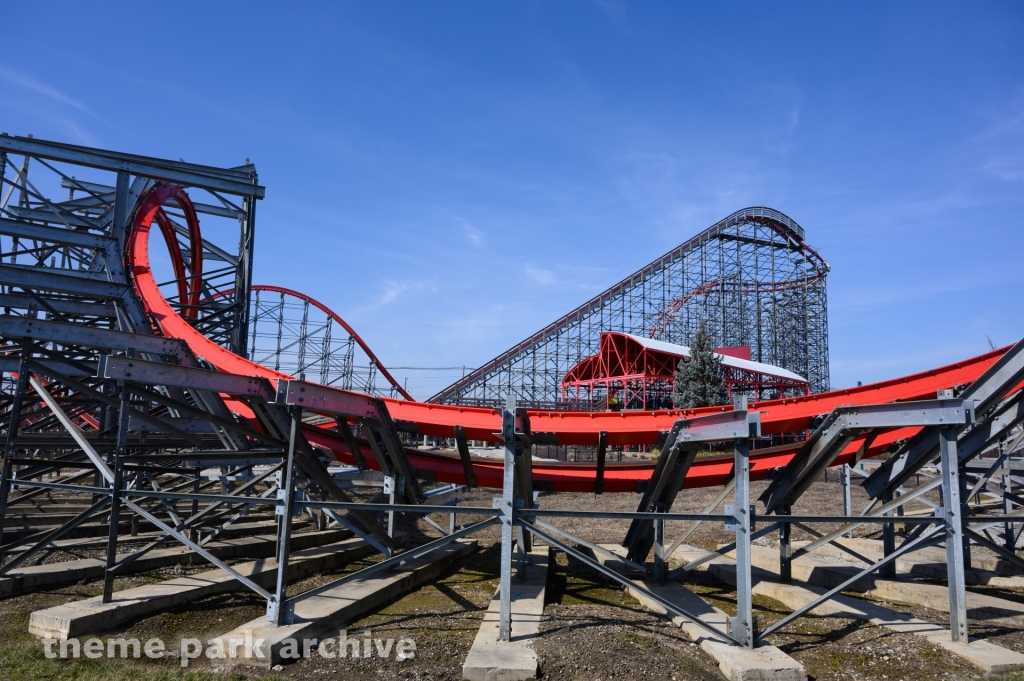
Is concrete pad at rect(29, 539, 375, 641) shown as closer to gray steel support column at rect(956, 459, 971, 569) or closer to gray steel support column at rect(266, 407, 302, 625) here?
gray steel support column at rect(266, 407, 302, 625)

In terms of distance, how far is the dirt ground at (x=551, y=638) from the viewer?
5.33 meters

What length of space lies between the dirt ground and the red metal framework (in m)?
23.3

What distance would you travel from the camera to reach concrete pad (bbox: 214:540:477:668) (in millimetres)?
5559

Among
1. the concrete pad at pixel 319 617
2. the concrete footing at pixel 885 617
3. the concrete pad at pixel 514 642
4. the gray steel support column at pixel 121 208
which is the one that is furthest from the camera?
the gray steel support column at pixel 121 208

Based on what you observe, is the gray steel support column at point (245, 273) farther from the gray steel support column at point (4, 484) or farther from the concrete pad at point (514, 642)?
the concrete pad at point (514, 642)

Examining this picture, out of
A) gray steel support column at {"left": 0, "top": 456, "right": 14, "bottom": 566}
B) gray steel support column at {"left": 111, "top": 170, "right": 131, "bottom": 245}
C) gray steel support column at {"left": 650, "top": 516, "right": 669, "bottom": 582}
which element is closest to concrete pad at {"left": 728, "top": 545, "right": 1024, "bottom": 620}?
gray steel support column at {"left": 650, "top": 516, "right": 669, "bottom": 582}

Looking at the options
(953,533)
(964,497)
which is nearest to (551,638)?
(953,533)

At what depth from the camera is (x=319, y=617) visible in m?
6.30

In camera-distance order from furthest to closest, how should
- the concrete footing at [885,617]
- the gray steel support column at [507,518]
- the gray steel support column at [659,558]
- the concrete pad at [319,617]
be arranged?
the gray steel support column at [659,558], the gray steel support column at [507,518], the concrete footing at [885,617], the concrete pad at [319,617]

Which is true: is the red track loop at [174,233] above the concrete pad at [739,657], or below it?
above

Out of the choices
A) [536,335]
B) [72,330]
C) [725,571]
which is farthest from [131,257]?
[536,335]

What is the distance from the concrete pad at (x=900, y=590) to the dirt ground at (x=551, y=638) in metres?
0.25

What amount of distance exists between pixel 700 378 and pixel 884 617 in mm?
24097

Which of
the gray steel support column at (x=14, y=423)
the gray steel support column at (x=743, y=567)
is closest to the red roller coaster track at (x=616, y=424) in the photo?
the gray steel support column at (x=743, y=567)
